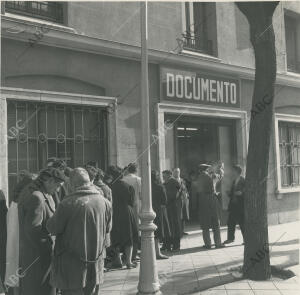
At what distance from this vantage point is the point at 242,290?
605 cm

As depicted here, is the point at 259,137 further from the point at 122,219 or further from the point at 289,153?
the point at 289,153

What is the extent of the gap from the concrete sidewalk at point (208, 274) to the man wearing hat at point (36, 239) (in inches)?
77.7

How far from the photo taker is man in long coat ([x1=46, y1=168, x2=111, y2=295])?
418cm

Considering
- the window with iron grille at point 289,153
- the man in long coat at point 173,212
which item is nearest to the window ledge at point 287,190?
the window with iron grille at point 289,153

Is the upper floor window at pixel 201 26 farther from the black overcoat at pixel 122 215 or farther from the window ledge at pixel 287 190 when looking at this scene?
the black overcoat at pixel 122 215

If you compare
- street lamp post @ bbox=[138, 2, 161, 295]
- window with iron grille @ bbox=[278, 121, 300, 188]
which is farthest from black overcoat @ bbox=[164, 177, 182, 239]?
window with iron grille @ bbox=[278, 121, 300, 188]

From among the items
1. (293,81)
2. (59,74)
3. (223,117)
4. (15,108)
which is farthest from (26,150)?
(293,81)

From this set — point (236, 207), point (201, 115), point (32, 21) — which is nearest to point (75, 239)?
point (32, 21)

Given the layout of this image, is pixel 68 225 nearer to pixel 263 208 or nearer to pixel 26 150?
pixel 263 208

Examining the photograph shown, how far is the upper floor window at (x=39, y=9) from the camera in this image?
28.0ft

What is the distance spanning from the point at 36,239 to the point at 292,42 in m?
12.7

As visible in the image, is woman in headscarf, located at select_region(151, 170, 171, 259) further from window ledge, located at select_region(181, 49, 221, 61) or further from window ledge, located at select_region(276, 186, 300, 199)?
window ledge, located at select_region(276, 186, 300, 199)

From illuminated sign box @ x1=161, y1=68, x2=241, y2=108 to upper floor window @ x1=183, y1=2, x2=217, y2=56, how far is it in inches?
33.6

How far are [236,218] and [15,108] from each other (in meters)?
5.17
